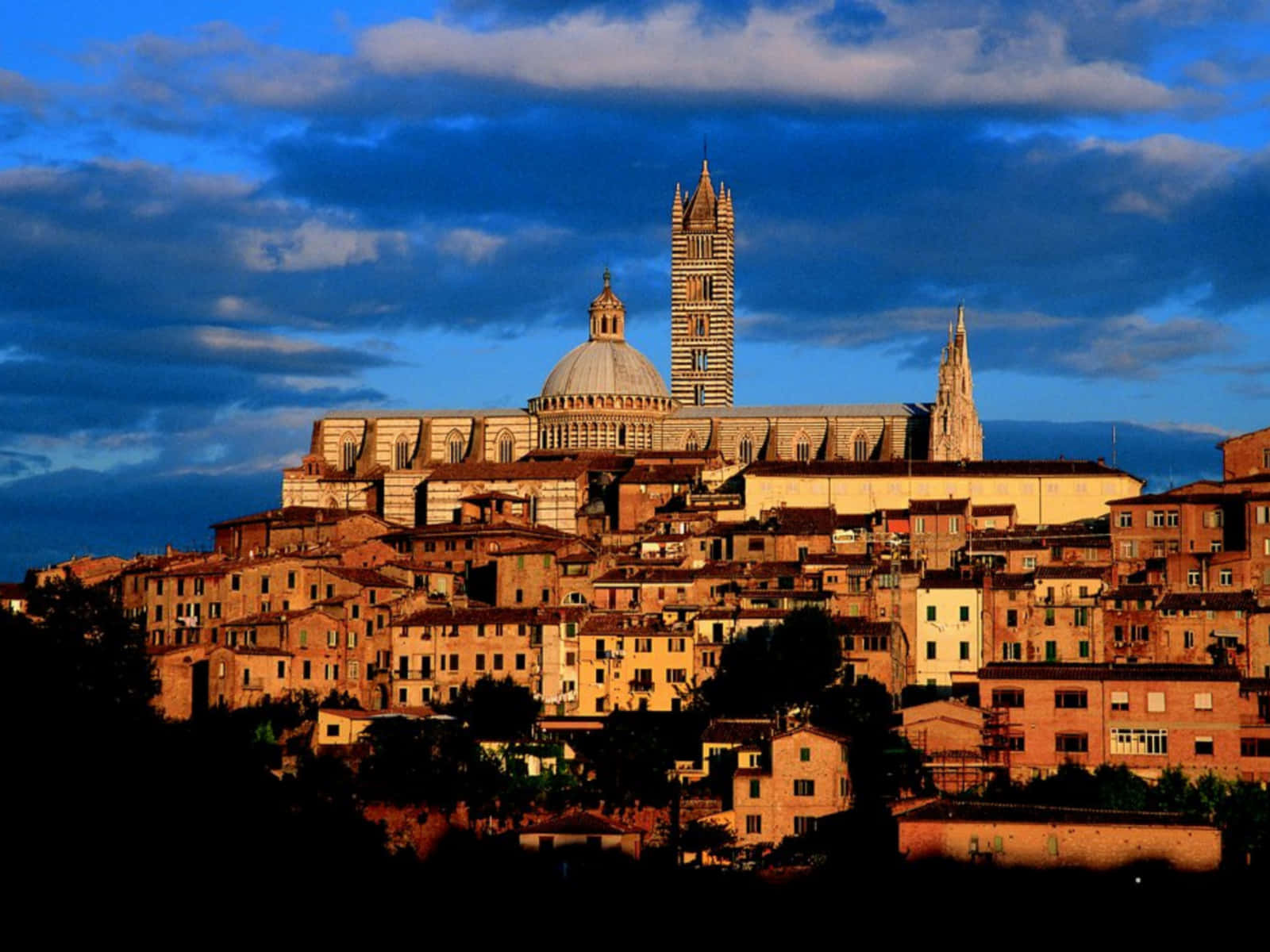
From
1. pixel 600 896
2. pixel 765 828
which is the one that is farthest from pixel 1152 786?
pixel 600 896

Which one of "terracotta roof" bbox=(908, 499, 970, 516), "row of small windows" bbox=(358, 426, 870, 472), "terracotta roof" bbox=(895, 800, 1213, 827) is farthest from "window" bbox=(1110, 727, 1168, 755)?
"row of small windows" bbox=(358, 426, 870, 472)

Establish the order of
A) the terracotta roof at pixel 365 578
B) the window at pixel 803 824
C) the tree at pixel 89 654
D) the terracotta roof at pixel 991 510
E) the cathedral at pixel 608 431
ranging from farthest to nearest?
the cathedral at pixel 608 431, the terracotta roof at pixel 991 510, the terracotta roof at pixel 365 578, the tree at pixel 89 654, the window at pixel 803 824

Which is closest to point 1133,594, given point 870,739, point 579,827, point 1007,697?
point 1007,697

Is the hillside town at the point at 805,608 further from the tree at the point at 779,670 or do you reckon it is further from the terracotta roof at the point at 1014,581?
the tree at the point at 779,670

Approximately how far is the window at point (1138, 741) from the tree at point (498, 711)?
44.8 ft

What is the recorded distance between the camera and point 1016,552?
78.1 meters

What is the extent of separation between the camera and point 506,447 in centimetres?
11138

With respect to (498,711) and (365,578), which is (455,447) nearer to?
(365,578)

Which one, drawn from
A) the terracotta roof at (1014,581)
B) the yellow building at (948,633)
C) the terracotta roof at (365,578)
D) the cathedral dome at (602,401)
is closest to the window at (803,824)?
the yellow building at (948,633)

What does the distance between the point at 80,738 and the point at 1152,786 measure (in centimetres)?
2160

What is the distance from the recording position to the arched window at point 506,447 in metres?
111

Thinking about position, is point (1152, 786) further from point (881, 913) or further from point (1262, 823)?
point (881, 913)

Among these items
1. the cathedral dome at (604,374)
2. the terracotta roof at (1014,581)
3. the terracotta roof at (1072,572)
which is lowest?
the terracotta roof at (1014,581)

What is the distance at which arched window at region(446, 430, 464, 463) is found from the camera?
366ft
